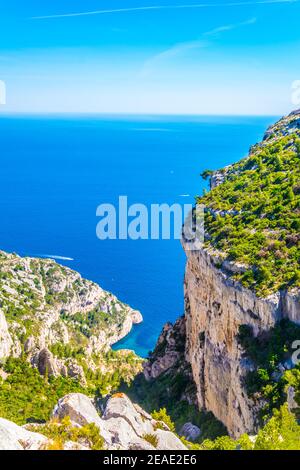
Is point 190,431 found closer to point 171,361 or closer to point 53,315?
point 171,361

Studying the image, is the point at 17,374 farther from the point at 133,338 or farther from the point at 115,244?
the point at 115,244

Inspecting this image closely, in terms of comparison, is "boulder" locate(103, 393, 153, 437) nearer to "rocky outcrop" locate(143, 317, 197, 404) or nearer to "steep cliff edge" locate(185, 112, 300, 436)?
"steep cliff edge" locate(185, 112, 300, 436)

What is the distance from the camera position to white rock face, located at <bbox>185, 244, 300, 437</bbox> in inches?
868

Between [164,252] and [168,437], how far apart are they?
9288cm

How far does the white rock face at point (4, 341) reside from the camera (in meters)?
47.8

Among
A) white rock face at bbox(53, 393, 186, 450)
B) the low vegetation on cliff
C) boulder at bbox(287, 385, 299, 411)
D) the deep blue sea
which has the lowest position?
white rock face at bbox(53, 393, 186, 450)

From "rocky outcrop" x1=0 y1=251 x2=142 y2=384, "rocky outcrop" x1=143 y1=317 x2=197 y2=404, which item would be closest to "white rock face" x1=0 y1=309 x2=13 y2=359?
"rocky outcrop" x1=0 y1=251 x2=142 y2=384

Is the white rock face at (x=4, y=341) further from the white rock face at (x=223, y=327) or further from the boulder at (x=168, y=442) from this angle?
the boulder at (x=168, y=442)

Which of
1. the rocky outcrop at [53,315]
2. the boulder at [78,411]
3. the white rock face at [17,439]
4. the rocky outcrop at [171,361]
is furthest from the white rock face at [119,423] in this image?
the rocky outcrop at [53,315]

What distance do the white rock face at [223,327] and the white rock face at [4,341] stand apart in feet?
76.5

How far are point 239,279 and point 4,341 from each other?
32.0 m

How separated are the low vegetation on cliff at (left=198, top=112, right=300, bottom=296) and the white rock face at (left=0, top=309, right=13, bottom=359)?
25.2 m

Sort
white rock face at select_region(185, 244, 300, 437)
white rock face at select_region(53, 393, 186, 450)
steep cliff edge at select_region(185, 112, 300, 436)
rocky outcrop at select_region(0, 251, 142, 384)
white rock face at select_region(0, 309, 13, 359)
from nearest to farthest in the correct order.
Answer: white rock face at select_region(53, 393, 186, 450)
white rock face at select_region(185, 244, 300, 437)
steep cliff edge at select_region(185, 112, 300, 436)
white rock face at select_region(0, 309, 13, 359)
rocky outcrop at select_region(0, 251, 142, 384)
